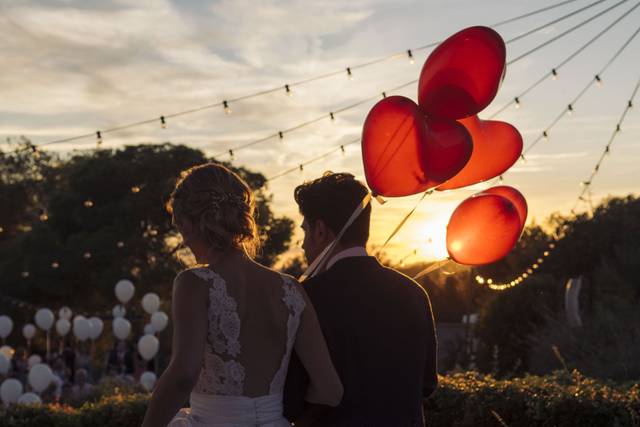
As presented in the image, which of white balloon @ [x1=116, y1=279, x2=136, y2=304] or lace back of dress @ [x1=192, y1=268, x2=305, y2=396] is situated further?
white balloon @ [x1=116, y1=279, x2=136, y2=304]

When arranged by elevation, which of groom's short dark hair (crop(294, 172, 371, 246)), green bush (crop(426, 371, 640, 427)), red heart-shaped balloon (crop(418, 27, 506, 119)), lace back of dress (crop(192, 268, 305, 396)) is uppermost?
red heart-shaped balloon (crop(418, 27, 506, 119))

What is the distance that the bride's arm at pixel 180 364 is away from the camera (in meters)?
2.77

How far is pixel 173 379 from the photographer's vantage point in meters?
2.77

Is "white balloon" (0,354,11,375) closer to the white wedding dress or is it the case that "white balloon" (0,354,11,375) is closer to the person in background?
the person in background

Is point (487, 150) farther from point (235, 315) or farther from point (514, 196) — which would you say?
point (235, 315)

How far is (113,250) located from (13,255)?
4.63m

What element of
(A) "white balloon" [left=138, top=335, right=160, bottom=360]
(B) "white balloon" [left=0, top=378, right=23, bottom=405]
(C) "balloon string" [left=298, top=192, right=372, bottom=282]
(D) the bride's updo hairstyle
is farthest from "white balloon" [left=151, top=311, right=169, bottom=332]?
(D) the bride's updo hairstyle

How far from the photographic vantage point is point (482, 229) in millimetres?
4445

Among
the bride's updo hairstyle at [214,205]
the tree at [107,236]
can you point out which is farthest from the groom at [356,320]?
the tree at [107,236]

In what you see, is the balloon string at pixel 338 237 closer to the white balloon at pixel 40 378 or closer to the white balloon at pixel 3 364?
the white balloon at pixel 40 378

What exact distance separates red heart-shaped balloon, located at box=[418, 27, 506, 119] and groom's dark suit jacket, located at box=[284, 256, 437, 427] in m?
1.07

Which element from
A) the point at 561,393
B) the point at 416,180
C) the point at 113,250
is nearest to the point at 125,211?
the point at 113,250

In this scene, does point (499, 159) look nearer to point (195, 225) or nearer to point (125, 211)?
point (195, 225)

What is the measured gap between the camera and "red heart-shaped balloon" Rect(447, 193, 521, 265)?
4.46 metres
